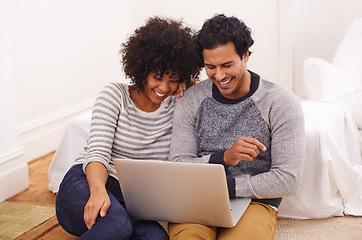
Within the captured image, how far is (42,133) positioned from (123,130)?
1.72 metres

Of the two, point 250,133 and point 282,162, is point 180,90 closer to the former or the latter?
point 250,133

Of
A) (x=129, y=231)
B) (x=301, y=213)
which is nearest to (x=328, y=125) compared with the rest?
(x=301, y=213)

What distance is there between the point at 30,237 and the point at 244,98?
3.53ft

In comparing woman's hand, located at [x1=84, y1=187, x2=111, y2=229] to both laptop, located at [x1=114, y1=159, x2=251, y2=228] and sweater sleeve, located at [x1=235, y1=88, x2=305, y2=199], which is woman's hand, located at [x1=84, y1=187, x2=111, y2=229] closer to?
laptop, located at [x1=114, y1=159, x2=251, y2=228]

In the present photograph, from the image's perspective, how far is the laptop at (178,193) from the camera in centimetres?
140

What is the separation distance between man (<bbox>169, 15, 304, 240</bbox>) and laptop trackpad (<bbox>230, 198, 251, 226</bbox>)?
0.02 m

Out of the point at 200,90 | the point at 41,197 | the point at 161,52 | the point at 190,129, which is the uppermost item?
the point at 161,52

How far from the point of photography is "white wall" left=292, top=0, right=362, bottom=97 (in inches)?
141

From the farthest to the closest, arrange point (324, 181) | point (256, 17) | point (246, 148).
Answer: point (256, 17) → point (324, 181) → point (246, 148)

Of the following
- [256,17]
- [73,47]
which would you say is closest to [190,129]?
[73,47]

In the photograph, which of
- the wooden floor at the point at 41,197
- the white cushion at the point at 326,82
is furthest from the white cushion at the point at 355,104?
the wooden floor at the point at 41,197

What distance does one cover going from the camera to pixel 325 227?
202cm

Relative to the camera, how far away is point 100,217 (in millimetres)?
1522

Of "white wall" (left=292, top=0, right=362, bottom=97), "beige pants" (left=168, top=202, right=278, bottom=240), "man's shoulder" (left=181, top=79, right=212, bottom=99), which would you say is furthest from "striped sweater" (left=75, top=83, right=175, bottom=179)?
"white wall" (left=292, top=0, right=362, bottom=97)
